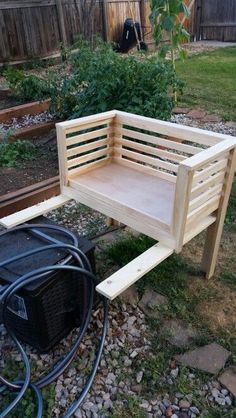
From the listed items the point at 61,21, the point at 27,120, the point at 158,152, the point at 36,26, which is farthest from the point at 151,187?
the point at 61,21

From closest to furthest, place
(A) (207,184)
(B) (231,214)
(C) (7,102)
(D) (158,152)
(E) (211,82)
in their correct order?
(A) (207,184)
(D) (158,152)
(B) (231,214)
(C) (7,102)
(E) (211,82)

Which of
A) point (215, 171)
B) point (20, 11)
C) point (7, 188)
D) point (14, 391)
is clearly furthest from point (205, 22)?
point (14, 391)

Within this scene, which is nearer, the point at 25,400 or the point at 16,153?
the point at 25,400

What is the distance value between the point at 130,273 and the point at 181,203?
1.22ft

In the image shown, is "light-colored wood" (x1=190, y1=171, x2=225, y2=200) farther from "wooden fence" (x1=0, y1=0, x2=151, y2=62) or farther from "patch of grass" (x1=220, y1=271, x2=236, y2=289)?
"wooden fence" (x1=0, y1=0, x2=151, y2=62)

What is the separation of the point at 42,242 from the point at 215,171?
0.89 metres

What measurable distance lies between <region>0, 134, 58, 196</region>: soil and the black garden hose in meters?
1.46

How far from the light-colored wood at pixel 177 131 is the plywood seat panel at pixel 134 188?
0.30 meters

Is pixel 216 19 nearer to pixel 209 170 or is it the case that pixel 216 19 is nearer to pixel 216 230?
pixel 216 230

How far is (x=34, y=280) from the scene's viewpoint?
1427mm

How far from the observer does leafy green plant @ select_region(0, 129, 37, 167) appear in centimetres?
342

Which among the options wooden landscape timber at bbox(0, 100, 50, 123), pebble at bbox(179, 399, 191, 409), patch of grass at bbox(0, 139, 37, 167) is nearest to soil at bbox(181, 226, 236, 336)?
pebble at bbox(179, 399, 191, 409)

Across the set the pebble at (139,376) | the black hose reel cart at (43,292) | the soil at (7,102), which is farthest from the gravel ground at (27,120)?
the pebble at (139,376)

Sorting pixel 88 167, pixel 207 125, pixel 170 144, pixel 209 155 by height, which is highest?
pixel 209 155
